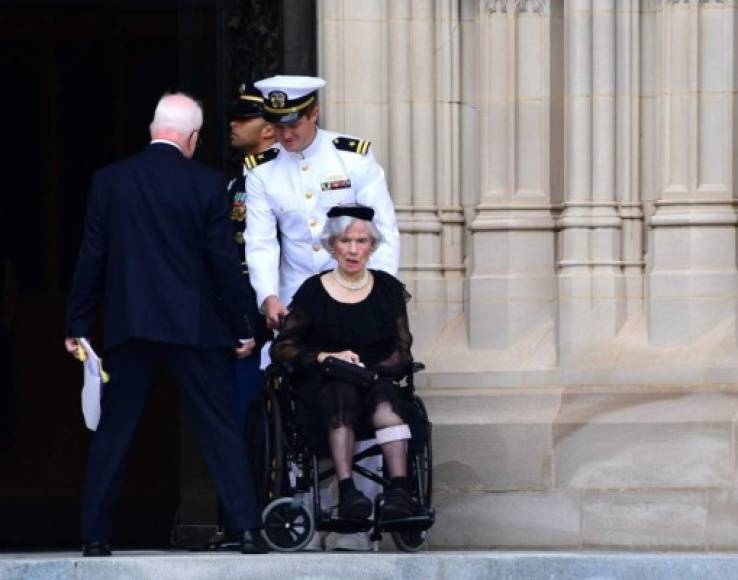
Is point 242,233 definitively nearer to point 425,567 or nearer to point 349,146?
point 349,146

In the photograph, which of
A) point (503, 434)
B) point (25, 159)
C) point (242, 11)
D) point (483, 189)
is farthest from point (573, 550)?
point (25, 159)

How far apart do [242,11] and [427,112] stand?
3.48ft

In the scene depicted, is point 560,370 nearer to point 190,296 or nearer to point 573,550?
point 573,550

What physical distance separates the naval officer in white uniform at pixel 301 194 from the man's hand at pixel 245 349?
327 millimetres

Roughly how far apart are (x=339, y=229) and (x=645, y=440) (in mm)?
1693

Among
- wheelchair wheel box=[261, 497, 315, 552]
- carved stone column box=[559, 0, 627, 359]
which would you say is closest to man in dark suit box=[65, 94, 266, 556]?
wheelchair wheel box=[261, 497, 315, 552]

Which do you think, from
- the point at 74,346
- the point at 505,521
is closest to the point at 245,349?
the point at 74,346

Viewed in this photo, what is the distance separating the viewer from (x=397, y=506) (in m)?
12.0

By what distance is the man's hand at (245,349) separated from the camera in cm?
1225

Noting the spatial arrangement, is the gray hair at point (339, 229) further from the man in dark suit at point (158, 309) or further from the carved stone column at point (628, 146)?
the carved stone column at point (628, 146)

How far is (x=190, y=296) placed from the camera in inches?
471

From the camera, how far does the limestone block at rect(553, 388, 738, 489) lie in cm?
1294

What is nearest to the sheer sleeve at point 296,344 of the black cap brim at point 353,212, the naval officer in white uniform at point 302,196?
the naval officer in white uniform at point 302,196

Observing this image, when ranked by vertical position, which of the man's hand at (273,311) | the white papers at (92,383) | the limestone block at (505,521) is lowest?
the limestone block at (505,521)
